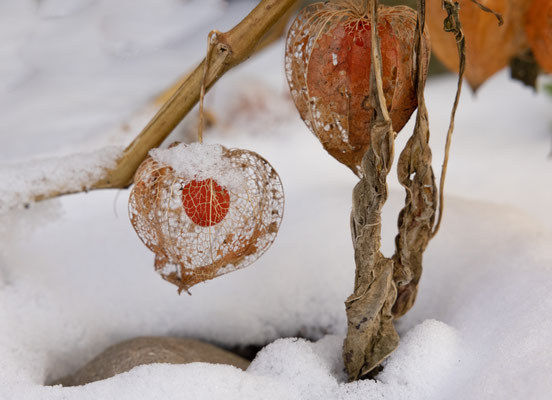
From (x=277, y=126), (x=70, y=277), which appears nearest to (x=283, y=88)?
(x=277, y=126)

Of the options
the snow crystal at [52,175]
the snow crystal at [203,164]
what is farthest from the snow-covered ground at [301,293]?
the snow crystal at [203,164]

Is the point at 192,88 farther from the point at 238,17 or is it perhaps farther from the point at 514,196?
the point at 238,17

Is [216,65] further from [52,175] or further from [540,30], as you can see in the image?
[540,30]

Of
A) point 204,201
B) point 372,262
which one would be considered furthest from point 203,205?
point 372,262

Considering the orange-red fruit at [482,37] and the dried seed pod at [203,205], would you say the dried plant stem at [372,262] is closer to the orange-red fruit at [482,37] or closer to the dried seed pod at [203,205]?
the dried seed pod at [203,205]

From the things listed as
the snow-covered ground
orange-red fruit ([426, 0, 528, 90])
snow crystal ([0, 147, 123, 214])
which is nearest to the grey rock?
the snow-covered ground

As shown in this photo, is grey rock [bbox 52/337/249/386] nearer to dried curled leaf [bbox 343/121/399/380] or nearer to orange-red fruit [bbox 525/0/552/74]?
dried curled leaf [bbox 343/121/399/380]
